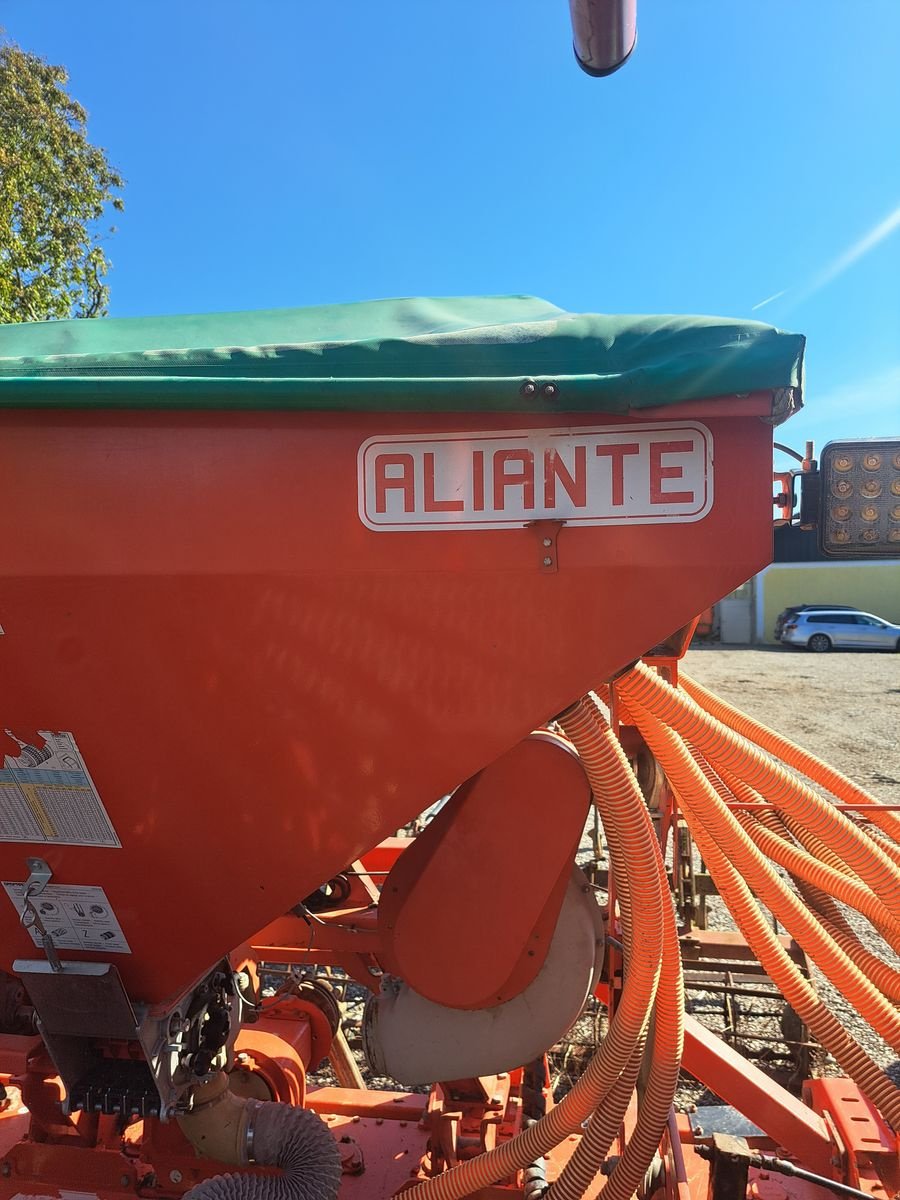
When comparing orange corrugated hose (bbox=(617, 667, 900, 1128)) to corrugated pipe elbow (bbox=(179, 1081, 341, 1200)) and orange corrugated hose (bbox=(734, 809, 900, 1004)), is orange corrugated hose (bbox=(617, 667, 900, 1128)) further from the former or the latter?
corrugated pipe elbow (bbox=(179, 1081, 341, 1200))

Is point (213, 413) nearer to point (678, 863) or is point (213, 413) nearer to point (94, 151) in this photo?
point (678, 863)

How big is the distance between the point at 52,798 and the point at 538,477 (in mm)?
1300

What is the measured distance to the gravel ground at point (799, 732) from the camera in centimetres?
377

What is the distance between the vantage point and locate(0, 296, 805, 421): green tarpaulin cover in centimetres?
132

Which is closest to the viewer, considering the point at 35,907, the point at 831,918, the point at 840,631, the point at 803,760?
the point at 35,907

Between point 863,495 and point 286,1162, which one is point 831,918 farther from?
point 286,1162

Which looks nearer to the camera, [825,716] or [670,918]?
[670,918]

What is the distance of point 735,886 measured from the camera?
1.81 metres

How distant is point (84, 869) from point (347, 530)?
105 centimetres

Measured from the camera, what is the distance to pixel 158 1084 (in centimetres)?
178

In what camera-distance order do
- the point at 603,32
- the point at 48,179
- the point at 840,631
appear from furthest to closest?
the point at 840,631, the point at 48,179, the point at 603,32

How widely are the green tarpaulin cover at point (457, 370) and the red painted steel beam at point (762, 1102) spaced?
1.88m

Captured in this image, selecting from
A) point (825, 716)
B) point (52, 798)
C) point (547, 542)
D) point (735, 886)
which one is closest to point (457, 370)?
point (547, 542)

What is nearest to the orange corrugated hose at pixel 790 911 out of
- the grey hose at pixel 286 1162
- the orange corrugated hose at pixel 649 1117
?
the orange corrugated hose at pixel 649 1117
